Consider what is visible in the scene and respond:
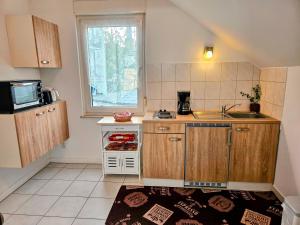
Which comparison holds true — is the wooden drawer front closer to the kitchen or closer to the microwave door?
the kitchen

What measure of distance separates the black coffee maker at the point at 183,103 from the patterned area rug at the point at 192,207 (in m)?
0.92

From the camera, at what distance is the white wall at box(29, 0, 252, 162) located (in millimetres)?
2511

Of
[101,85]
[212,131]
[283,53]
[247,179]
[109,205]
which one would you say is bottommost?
[109,205]

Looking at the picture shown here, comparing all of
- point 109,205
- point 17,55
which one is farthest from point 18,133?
point 109,205

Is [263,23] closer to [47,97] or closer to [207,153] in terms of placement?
[207,153]

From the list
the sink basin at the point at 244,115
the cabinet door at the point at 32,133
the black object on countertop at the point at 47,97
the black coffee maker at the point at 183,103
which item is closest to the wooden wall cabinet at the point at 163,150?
the black coffee maker at the point at 183,103

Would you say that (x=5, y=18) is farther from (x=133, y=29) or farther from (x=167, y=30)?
(x=167, y=30)

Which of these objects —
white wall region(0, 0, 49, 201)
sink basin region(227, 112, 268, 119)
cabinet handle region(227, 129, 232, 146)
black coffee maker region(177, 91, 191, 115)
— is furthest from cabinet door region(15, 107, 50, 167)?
sink basin region(227, 112, 268, 119)

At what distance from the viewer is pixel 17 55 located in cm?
226

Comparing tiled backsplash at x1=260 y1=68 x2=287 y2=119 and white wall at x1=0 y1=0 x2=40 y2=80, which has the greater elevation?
white wall at x1=0 y1=0 x2=40 y2=80

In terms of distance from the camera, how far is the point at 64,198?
7.23 feet

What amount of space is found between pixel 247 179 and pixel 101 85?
2.18 meters

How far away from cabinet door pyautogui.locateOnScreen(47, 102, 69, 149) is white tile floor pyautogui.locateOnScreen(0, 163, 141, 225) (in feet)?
1.55

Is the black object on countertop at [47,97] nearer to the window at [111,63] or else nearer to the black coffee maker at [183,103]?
the window at [111,63]
